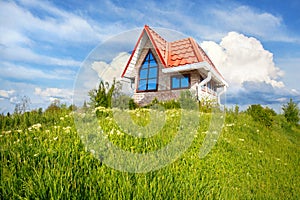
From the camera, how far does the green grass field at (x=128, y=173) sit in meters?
2.01

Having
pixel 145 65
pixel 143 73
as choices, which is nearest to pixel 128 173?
pixel 145 65

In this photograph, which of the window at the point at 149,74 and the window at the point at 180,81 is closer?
the window at the point at 180,81

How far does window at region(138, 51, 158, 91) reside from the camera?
14930 mm

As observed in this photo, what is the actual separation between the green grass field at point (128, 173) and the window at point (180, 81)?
29.7 feet

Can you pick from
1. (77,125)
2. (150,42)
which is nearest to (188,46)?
(150,42)

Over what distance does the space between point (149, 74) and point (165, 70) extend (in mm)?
1740

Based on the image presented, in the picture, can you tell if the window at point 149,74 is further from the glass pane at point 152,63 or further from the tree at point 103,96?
the tree at point 103,96

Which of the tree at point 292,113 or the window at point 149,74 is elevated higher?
the window at point 149,74

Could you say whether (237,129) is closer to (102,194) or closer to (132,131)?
(132,131)

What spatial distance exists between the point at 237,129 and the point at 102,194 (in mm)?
5490

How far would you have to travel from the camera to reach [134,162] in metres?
2.79

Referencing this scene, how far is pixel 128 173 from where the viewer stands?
2.52 meters

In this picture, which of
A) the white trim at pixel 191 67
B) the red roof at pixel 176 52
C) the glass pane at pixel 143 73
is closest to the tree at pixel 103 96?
the red roof at pixel 176 52

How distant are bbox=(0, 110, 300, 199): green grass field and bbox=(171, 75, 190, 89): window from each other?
357 inches
